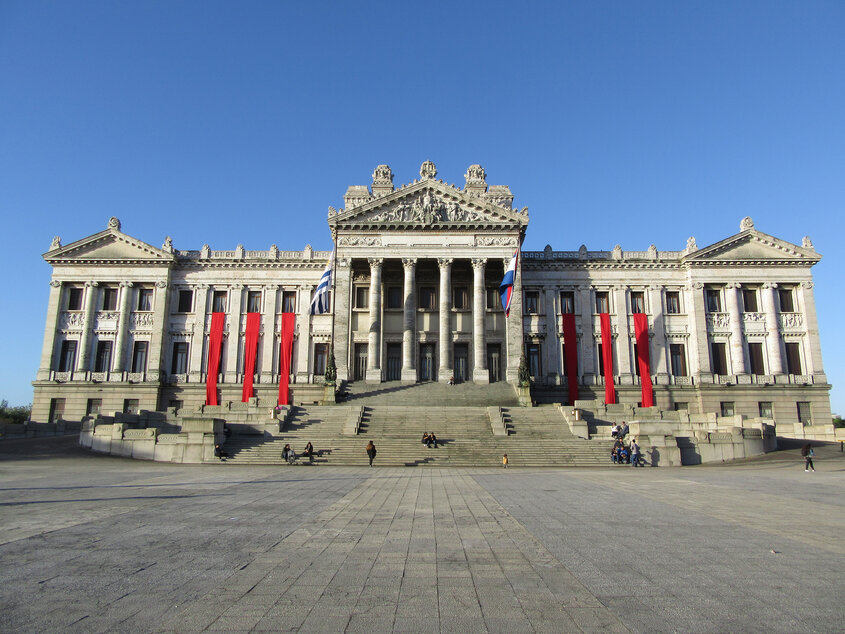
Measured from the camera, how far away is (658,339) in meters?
53.7

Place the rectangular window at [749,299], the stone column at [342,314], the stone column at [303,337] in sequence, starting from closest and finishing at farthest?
the stone column at [342,314], the rectangular window at [749,299], the stone column at [303,337]

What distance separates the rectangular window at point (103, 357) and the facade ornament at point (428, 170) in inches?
1327

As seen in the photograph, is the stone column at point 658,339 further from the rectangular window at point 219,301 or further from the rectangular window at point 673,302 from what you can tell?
the rectangular window at point 219,301

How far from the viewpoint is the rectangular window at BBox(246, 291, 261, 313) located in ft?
183

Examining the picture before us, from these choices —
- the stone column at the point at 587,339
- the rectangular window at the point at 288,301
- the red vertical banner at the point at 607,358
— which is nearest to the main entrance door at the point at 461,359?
the stone column at the point at 587,339

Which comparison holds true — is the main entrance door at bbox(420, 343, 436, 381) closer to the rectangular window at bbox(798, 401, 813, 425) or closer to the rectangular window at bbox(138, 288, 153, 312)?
the rectangular window at bbox(138, 288, 153, 312)

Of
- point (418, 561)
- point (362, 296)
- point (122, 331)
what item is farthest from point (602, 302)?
point (418, 561)

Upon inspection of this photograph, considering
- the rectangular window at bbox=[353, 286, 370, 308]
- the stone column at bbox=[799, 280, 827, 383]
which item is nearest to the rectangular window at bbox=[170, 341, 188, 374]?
the rectangular window at bbox=[353, 286, 370, 308]

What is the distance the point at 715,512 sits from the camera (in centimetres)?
1275

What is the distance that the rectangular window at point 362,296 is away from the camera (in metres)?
54.1

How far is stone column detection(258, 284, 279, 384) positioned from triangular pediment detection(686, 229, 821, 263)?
132 ft

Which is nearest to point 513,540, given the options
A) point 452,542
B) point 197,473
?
point 452,542

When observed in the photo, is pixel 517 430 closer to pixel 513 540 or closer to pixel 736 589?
pixel 513 540

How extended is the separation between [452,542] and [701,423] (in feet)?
110
